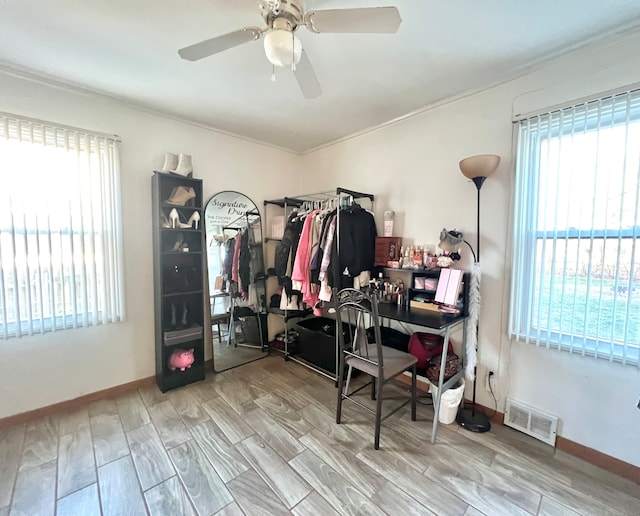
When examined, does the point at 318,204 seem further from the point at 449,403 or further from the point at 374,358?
the point at 449,403

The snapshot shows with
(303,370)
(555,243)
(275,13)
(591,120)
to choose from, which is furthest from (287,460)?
(591,120)

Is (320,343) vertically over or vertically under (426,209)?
under

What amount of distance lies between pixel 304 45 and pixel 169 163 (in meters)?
1.58

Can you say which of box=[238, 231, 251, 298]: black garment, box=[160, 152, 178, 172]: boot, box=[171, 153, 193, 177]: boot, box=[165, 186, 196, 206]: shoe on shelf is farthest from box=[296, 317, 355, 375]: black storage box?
box=[160, 152, 178, 172]: boot

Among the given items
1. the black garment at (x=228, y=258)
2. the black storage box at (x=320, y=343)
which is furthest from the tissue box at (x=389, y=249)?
the black garment at (x=228, y=258)

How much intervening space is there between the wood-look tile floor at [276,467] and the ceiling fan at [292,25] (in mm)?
2162

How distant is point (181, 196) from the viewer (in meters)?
2.49

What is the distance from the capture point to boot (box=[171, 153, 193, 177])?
2455mm

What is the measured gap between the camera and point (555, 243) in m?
1.72

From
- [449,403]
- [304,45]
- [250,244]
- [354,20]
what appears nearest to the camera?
[354,20]

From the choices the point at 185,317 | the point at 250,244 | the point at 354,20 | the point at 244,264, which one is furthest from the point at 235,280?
the point at 354,20

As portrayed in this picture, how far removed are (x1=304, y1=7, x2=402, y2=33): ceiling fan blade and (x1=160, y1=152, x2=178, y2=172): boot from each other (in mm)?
1815

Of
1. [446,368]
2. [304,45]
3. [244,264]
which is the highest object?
[304,45]

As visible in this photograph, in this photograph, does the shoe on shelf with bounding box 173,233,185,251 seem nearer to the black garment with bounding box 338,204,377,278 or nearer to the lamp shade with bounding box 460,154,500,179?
the black garment with bounding box 338,204,377,278
